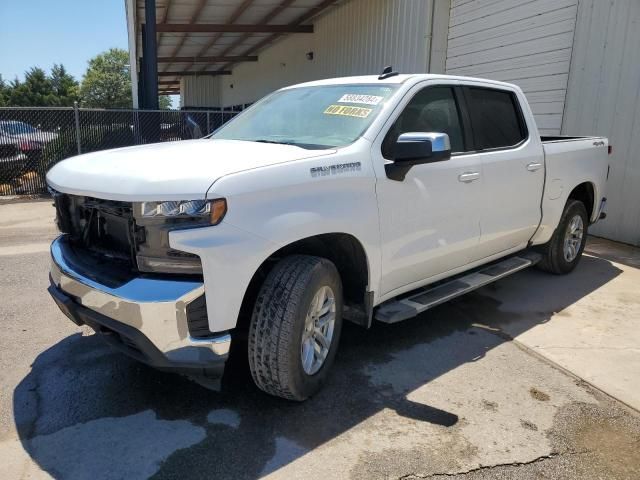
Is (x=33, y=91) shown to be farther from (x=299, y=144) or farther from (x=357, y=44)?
(x=299, y=144)

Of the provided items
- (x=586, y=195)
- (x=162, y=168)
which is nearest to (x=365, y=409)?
(x=162, y=168)

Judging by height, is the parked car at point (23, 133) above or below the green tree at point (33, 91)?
below

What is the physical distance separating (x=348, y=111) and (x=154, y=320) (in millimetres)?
1948

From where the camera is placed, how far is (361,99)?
3709 mm

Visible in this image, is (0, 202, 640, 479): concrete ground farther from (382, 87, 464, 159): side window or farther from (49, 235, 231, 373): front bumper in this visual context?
(382, 87, 464, 159): side window

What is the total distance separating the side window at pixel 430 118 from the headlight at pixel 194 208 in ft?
4.18

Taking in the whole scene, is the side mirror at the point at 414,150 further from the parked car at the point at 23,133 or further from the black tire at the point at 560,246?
the parked car at the point at 23,133

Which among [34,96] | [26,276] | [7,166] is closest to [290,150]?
[26,276]

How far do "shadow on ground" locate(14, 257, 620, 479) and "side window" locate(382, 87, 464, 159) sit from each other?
4.95ft

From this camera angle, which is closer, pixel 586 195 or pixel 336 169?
pixel 336 169

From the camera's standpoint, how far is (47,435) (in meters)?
2.84

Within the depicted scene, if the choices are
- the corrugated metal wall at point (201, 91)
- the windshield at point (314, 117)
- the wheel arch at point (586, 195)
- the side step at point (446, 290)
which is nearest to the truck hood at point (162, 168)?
the windshield at point (314, 117)

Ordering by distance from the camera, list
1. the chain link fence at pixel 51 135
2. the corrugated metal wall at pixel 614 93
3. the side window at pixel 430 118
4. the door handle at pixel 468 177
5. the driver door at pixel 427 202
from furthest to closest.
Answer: the chain link fence at pixel 51 135 < the corrugated metal wall at pixel 614 93 < the door handle at pixel 468 177 < the side window at pixel 430 118 < the driver door at pixel 427 202

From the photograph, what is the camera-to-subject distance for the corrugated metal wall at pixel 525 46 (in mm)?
8297
